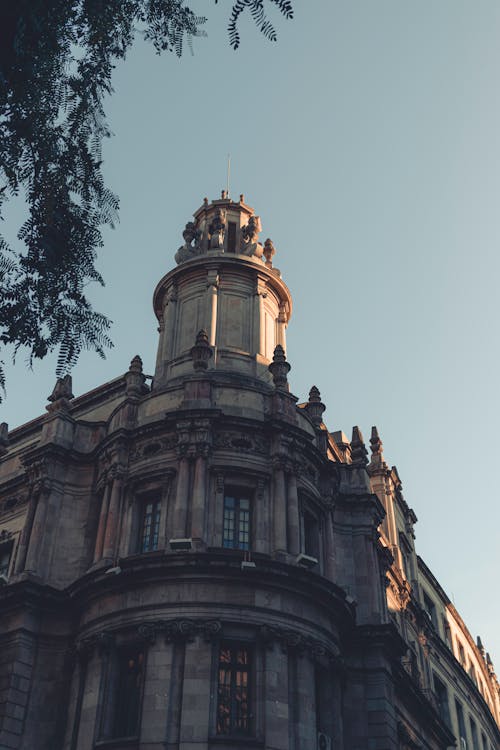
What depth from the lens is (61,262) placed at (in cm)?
1052

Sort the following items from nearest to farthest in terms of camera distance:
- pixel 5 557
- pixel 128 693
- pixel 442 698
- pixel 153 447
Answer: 1. pixel 128 693
2. pixel 153 447
3. pixel 5 557
4. pixel 442 698

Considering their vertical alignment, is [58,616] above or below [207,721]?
above

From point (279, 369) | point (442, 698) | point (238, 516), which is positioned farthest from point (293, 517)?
point (442, 698)

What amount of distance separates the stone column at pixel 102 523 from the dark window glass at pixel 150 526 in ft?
4.75

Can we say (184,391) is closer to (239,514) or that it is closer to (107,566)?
(239,514)

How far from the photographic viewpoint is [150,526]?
98.3 feet

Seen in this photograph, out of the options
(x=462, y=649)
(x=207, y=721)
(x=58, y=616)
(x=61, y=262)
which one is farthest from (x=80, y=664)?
(x=462, y=649)

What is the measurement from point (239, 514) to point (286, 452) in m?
3.05

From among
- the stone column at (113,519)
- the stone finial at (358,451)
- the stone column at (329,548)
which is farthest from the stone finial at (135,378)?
the stone finial at (358,451)

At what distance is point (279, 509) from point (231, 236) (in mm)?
17880

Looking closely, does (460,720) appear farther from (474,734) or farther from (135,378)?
(135,378)

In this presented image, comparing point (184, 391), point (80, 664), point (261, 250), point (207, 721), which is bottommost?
point (207, 721)

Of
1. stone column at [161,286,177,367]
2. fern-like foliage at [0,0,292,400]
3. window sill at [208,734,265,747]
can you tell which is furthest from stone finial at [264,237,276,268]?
fern-like foliage at [0,0,292,400]

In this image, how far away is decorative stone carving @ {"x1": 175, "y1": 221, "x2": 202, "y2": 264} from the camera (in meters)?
40.4
